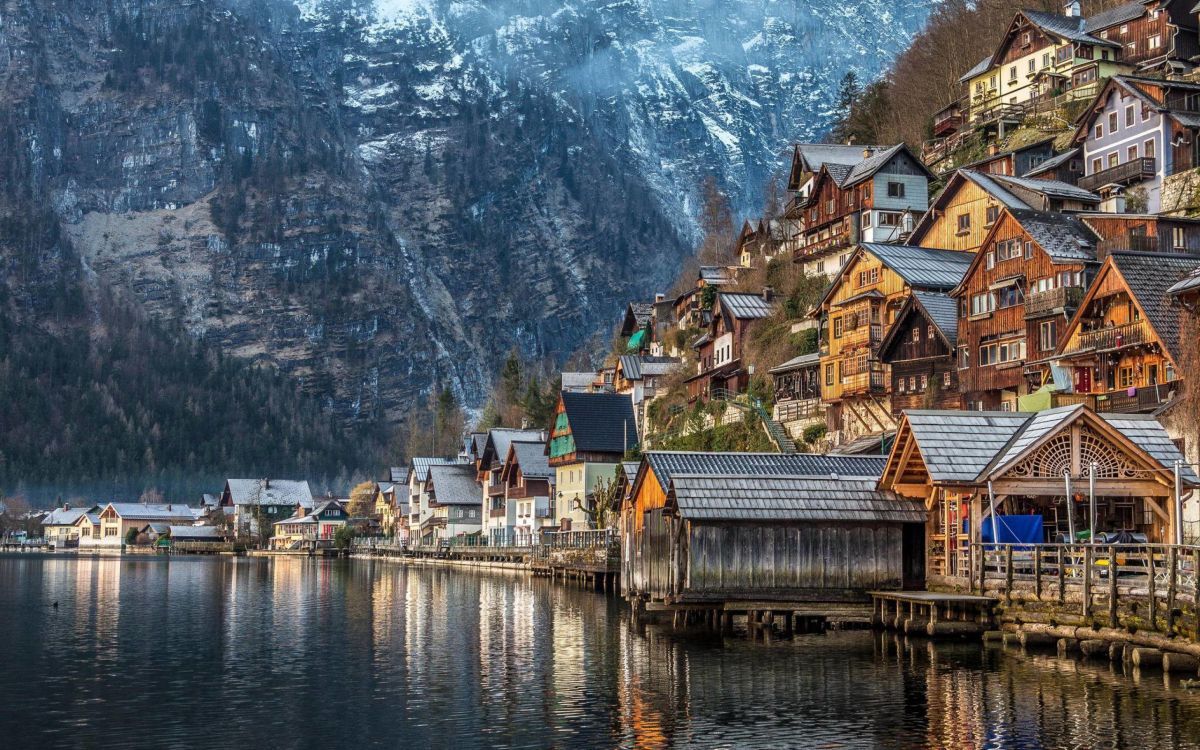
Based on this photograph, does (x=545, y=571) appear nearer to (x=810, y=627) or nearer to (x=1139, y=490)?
(x=810, y=627)

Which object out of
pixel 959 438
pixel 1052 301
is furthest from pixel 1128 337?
pixel 959 438

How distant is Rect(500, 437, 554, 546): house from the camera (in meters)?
124

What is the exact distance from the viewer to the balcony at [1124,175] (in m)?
85.4

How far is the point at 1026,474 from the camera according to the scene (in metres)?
47.9

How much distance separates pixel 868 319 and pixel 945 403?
8849 mm

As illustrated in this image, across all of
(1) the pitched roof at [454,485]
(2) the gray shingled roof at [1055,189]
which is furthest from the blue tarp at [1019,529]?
(1) the pitched roof at [454,485]

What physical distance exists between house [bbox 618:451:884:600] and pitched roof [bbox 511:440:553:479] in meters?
64.4

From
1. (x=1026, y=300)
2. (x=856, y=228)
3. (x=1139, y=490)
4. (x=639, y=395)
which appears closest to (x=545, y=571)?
(x=639, y=395)

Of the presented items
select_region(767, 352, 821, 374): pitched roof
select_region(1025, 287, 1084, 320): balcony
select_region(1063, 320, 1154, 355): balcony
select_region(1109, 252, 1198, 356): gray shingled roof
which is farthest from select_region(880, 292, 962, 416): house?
select_region(1109, 252, 1198, 356): gray shingled roof

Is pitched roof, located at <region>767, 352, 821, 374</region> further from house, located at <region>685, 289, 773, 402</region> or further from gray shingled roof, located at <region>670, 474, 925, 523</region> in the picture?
gray shingled roof, located at <region>670, 474, 925, 523</region>

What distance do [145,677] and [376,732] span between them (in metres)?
13.4

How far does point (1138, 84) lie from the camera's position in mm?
88250

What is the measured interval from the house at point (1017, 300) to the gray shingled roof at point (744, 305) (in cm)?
3009

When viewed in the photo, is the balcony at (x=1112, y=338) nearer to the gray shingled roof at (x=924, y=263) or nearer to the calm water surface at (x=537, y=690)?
the gray shingled roof at (x=924, y=263)
